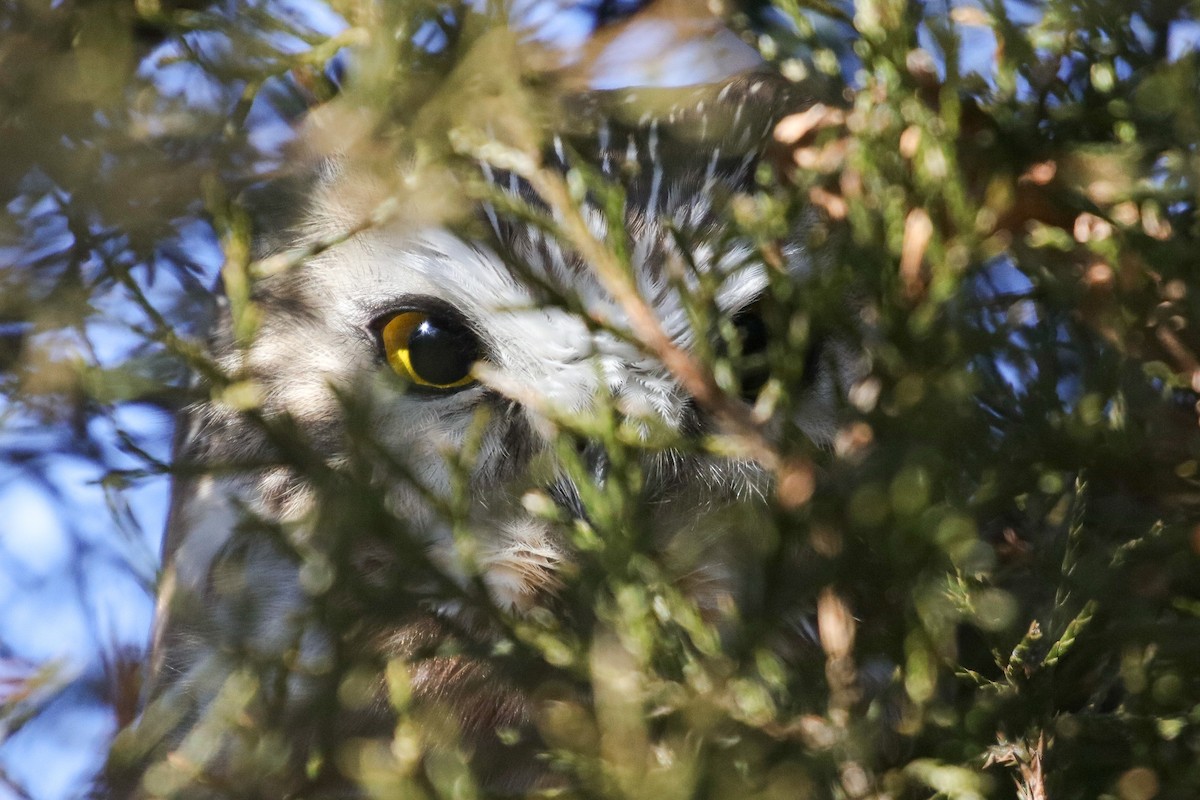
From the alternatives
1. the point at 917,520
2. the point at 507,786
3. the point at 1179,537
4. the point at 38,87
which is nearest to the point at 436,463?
the point at 507,786

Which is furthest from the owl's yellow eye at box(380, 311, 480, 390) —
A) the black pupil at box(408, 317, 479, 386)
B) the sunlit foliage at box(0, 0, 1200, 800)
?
the sunlit foliage at box(0, 0, 1200, 800)

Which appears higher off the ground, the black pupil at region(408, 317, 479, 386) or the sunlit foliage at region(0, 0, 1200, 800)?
the sunlit foliage at region(0, 0, 1200, 800)

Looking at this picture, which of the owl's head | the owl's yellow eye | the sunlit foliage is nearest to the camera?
the sunlit foliage

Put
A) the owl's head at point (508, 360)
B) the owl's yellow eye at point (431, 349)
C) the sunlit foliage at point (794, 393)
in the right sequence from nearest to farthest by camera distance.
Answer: the sunlit foliage at point (794, 393)
the owl's head at point (508, 360)
the owl's yellow eye at point (431, 349)

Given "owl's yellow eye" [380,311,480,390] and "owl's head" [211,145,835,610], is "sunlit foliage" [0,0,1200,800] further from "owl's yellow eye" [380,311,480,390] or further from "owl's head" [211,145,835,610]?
"owl's yellow eye" [380,311,480,390]

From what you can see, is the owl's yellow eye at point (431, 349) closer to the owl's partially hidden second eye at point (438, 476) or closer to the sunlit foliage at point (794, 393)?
the owl's partially hidden second eye at point (438, 476)

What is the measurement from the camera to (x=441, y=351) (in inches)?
68.5

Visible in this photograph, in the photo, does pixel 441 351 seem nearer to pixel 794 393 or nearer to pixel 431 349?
pixel 431 349

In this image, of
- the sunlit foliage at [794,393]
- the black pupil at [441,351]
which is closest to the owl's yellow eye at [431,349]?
the black pupil at [441,351]

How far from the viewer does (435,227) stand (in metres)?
1.78

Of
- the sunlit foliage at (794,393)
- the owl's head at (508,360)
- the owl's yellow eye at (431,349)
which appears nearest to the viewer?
the sunlit foliage at (794,393)

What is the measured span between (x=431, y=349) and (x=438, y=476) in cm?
21

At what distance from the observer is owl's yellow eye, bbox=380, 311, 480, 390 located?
1.72m

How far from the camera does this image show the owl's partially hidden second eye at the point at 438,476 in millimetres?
1016
